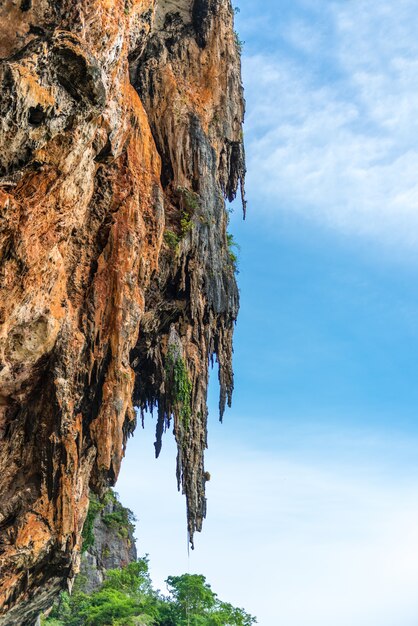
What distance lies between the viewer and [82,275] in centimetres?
1221

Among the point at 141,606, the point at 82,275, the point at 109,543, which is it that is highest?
the point at 82,275

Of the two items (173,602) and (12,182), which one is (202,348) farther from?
(173,602)

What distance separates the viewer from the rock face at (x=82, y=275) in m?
9.70

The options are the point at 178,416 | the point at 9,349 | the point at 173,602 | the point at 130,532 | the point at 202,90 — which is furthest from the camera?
the point at 130,532

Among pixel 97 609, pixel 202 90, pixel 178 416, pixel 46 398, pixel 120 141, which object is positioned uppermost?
pixel 202 90

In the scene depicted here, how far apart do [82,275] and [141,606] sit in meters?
Answer: 16.6

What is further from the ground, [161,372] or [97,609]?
[161,372]

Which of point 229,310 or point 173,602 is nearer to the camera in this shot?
point 229,310

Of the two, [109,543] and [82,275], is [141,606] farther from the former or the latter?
[82,275]

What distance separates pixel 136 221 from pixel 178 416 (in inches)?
→ 214

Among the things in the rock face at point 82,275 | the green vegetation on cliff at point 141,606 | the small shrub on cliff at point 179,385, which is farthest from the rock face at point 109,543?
the rock face at point 82,275

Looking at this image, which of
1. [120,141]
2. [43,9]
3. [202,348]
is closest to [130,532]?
[202,348]

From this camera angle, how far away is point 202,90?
62.9 ft

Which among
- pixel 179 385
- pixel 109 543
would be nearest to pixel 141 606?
pixel 109 543
